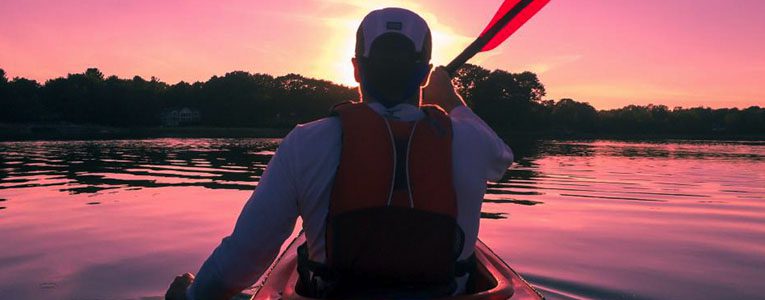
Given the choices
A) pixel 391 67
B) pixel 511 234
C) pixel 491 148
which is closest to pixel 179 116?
pixel 511 234

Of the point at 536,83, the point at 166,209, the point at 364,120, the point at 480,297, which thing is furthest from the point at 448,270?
the point at 536,83

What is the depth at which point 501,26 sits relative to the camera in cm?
477

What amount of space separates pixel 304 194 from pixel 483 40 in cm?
308

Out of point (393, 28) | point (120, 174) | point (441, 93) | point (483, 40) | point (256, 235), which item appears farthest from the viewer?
point (120, 174)

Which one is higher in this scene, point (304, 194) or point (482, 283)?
point (304, 194)

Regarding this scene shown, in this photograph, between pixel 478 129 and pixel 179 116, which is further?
pixel 179 116

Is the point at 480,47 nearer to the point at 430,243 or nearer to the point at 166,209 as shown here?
the point at 430,243

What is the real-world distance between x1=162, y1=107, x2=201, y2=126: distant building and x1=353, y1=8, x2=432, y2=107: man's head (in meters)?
114

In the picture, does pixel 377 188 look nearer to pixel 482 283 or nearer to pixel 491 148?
pixel 491 148

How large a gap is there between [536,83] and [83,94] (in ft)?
268

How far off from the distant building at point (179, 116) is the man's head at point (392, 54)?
375ft

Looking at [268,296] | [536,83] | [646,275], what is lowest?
[646,275]

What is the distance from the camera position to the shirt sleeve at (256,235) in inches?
84.2

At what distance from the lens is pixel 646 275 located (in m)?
5.86
